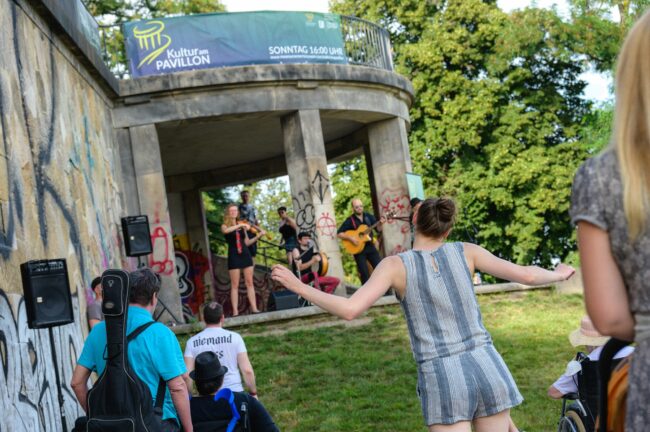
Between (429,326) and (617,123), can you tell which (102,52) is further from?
(617,123)

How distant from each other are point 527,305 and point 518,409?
5.23 metres

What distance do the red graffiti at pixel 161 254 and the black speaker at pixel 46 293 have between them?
8.56m

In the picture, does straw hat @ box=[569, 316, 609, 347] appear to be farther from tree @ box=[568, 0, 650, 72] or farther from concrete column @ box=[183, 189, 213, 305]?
tree @ box=[568, 0, 650, 72]

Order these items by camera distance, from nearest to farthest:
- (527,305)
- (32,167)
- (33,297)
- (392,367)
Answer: (33,297) → (32,167) → (392,367) → (527,305)

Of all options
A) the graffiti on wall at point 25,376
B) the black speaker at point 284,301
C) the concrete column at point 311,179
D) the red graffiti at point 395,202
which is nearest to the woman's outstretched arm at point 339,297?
the graffiti on wall at point 25,376

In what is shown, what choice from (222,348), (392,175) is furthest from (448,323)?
(392,175)

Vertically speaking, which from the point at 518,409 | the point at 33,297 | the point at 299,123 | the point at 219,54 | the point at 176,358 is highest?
the point at 219,54

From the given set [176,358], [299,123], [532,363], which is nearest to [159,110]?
[299,123]

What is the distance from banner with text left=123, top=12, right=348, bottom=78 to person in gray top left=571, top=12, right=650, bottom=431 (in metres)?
14.7

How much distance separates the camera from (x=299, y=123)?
55.9 ft

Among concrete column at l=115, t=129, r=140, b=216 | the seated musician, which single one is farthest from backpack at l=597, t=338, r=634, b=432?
concrete column at l=115, t=129, r=140, b=216

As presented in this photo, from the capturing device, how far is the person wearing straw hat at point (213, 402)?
5.95m

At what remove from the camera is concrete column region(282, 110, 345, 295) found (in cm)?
1705

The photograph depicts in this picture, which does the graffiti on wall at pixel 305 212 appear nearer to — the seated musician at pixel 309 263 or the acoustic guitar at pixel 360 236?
the seated musician at pixel 309 263
